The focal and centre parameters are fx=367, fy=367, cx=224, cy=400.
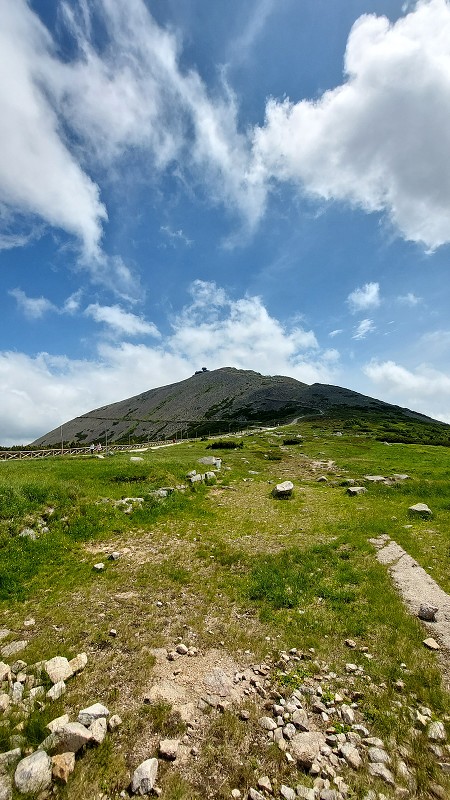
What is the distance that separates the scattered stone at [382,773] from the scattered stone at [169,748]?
3.47m

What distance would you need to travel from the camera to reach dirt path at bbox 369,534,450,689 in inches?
394

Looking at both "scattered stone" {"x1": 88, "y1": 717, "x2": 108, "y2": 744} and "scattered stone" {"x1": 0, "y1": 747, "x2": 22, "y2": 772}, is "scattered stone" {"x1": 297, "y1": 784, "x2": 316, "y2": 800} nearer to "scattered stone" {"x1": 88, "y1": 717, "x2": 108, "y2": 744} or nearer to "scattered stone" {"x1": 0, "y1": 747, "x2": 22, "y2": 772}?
"scattered stone" {"x1": 88, "y1": 717, "x2": 108, "y2": 744}

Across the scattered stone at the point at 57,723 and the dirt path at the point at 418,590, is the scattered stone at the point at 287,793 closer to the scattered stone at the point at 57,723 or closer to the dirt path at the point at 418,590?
the scattered stone at the point at 57,723

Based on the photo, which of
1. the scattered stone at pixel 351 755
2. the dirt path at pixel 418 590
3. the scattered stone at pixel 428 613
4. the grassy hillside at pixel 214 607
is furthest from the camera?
the scattered stone at pixel 428 613

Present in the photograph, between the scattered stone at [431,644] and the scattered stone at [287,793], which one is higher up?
the scattered stone at [431,644]

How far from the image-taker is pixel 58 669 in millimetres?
8695

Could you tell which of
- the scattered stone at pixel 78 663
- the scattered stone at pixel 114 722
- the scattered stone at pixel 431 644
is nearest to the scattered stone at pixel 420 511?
the scattered stone at pixel 431 644

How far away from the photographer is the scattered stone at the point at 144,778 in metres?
6.07

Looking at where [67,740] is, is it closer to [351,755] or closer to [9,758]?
[9,758]

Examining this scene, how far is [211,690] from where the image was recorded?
846cm

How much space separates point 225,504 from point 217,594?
11231 millimetres

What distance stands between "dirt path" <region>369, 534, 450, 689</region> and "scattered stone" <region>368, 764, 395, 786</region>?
3.03m

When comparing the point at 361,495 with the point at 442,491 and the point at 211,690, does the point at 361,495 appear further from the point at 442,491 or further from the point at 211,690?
the point at 211,690

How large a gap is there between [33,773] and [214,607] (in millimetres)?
6697
